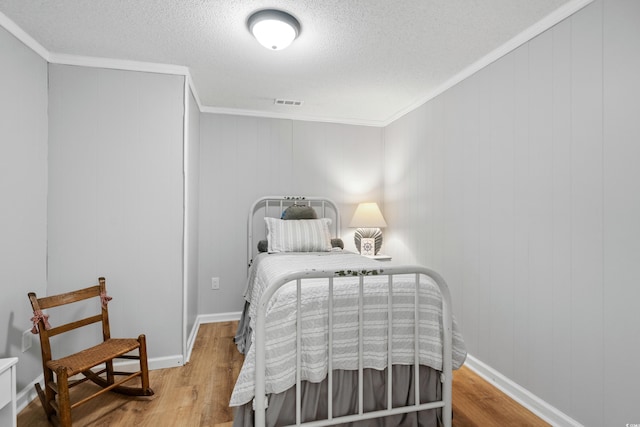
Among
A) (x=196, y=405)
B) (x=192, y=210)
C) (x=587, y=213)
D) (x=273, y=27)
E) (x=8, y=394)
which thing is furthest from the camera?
(x=192, y=210)

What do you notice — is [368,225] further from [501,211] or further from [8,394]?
[8,394]

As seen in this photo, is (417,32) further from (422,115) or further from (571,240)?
(571,240)

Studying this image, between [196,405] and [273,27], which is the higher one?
[273,27]

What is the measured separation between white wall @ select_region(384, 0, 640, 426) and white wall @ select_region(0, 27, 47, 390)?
3086 millimetres

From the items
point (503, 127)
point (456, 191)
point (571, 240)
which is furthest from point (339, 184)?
point (571, 240)

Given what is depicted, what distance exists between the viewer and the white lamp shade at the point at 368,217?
3.61 meters

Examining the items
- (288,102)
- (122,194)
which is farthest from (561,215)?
(122,194)

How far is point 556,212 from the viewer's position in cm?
181

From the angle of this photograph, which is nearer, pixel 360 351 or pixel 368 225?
pixel 360 351

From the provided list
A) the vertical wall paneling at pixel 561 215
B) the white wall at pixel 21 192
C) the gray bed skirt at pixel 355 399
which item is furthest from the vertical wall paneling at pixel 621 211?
the white wall at pixel 21 192

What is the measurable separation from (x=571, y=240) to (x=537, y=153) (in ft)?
1.83

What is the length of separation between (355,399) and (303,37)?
2.20 meters

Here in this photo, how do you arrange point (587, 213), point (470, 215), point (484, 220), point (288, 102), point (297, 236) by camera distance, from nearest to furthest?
point (587, 213) → point (484, 220) → point (470, 215) → point (297, 236) → point (288, 102)

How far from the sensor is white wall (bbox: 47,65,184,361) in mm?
2297
